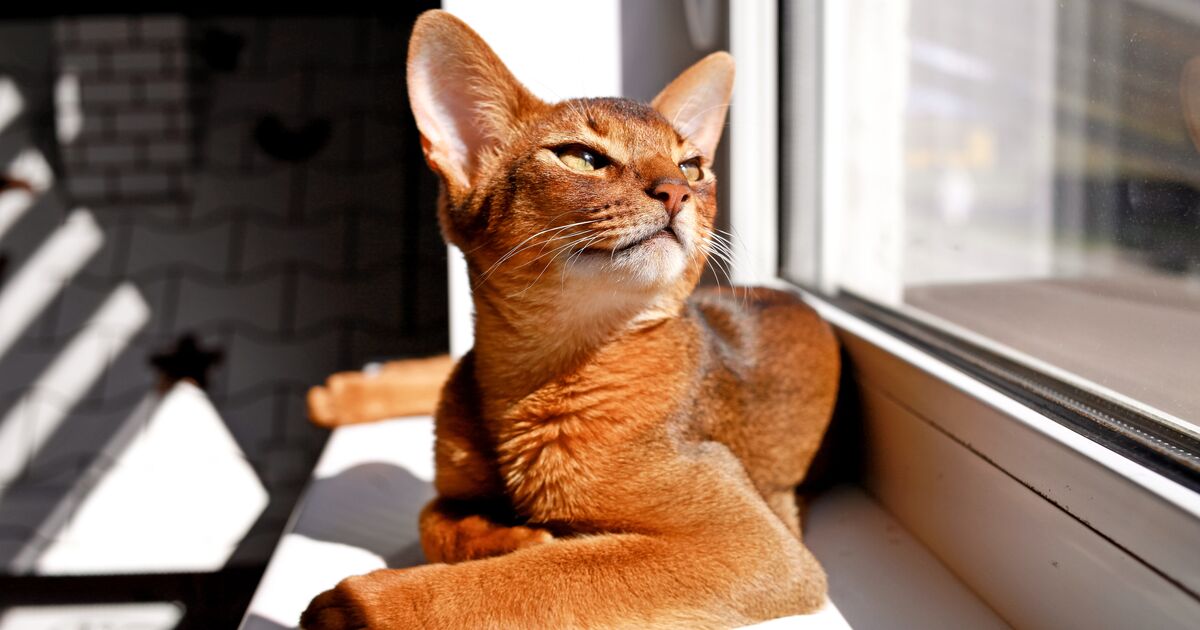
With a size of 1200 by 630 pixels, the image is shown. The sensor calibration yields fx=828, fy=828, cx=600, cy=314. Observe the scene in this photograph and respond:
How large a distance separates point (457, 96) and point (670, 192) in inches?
11.7

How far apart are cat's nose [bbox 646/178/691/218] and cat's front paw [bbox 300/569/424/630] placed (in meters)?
0.45

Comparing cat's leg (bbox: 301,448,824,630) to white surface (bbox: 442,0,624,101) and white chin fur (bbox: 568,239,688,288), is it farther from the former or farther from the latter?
white surface (bbox: 442,0,624,101)

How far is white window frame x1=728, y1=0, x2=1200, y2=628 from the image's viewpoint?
63cm

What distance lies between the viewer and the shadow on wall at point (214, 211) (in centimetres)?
241

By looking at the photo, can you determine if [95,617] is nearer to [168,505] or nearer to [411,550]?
[168,505]

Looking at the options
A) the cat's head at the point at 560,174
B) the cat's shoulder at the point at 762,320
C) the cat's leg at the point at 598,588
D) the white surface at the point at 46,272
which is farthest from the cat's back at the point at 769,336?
the white surface at the point at 46,272

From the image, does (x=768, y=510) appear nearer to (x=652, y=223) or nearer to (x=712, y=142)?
(x=652, y=223)

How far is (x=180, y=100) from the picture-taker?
251 centimetres

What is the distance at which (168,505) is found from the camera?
1971 millimetres

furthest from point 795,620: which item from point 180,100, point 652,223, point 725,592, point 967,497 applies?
point 180,100

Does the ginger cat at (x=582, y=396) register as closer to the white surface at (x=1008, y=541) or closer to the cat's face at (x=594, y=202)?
the cat's face at (x=594, y=202)

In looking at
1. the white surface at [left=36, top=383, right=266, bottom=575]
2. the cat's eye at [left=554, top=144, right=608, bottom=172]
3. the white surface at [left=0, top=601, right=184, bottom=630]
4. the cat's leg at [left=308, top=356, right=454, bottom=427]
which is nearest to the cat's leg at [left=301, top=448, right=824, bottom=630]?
the cat's eye at [left=554, top=144, right=608, bottom=172]

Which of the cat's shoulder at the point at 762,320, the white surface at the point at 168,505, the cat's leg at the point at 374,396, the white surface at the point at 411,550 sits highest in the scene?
the cat's shoulder at the point at 762,320

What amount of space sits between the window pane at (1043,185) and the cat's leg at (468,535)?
0.62 metres
